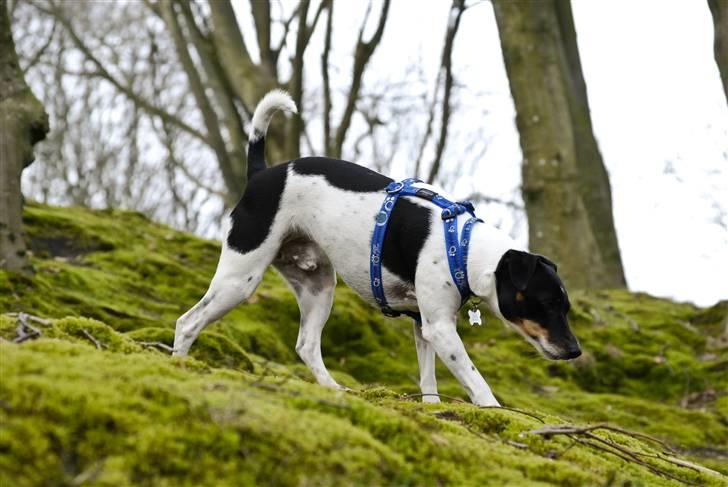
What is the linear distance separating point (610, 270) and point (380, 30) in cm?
554

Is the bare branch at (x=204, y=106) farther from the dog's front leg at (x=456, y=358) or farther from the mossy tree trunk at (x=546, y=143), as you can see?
the dog's front leg at (x=456, y=358)

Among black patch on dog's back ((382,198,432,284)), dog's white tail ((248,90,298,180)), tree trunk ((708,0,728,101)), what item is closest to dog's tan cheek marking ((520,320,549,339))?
black patch on dog's back ((382,198,432,284))

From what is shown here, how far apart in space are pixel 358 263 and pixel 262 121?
48.7 inches

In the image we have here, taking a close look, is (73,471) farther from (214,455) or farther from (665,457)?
(665,457)

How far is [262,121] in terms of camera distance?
5.82 metres

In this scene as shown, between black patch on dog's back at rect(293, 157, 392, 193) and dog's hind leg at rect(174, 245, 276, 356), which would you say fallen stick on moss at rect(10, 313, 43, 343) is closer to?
dog's hind leg at rect(174, 245, 276, 356)

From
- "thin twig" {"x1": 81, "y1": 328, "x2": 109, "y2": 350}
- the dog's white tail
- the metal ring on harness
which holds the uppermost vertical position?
the dog's white tail

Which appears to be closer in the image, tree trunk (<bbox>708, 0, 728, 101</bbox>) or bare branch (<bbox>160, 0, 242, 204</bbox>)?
tree trunk (<bbox>708, 0, 728, 101</bbox>)

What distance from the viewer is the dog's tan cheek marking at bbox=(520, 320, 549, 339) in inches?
191

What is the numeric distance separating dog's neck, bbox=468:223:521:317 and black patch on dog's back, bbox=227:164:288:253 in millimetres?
1295

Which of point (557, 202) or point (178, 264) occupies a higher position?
point (557, 202)

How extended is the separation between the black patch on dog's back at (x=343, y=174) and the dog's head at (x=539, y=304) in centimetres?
101

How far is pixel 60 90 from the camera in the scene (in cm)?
2906

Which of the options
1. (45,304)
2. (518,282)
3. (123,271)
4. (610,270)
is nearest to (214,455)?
(518,282)
